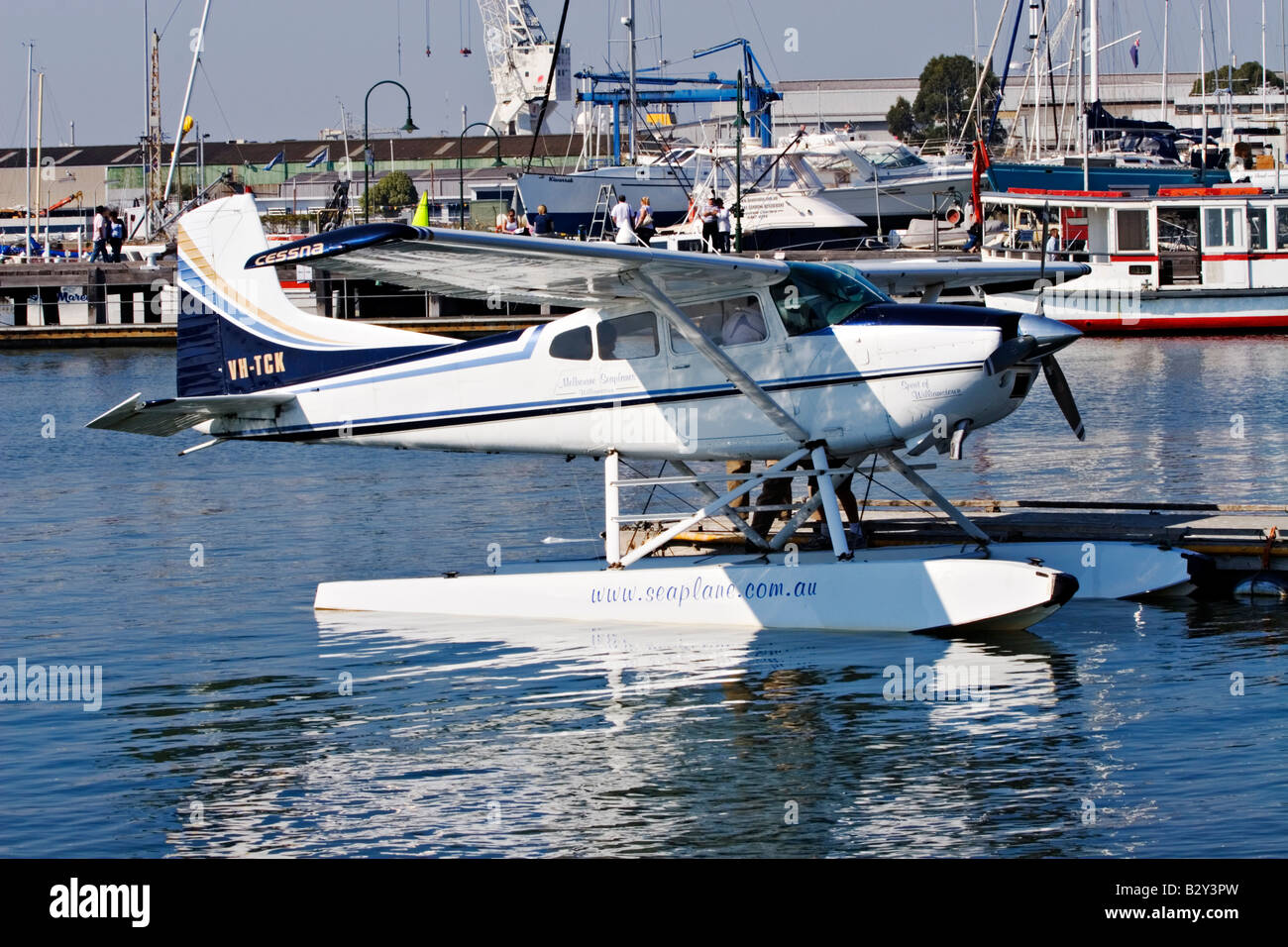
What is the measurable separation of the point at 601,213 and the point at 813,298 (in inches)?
1420

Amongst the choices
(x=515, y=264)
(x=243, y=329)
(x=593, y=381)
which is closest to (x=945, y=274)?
(x=593, y=381)

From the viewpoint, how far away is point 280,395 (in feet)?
39.7

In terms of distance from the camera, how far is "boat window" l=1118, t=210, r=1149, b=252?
109ft

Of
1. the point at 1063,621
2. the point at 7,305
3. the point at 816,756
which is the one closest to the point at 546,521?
the point at 1063,621

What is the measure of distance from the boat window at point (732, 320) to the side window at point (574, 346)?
0.83 m

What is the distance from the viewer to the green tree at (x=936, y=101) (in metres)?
98.8

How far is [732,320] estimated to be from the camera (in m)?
10.9

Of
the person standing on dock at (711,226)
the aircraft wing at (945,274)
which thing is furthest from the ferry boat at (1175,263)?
the aircraft wing at (945,274)

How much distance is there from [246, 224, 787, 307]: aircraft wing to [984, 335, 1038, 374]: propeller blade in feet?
5.02

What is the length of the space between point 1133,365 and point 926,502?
1618 centimetres

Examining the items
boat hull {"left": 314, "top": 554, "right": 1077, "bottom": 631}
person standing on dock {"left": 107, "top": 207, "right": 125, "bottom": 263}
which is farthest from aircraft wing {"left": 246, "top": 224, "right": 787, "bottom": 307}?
A: person standing on dock {"left": 107, "top": 207, "right": 125, "bottom": 263}

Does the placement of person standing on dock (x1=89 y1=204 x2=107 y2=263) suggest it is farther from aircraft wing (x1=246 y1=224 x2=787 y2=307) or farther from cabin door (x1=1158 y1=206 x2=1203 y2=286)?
aircraft wing (x1=246 y1=224 x2=787 y2=307)

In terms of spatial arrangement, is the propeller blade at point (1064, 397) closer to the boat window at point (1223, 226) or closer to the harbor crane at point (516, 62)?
the boat window at point (1223, 226)
